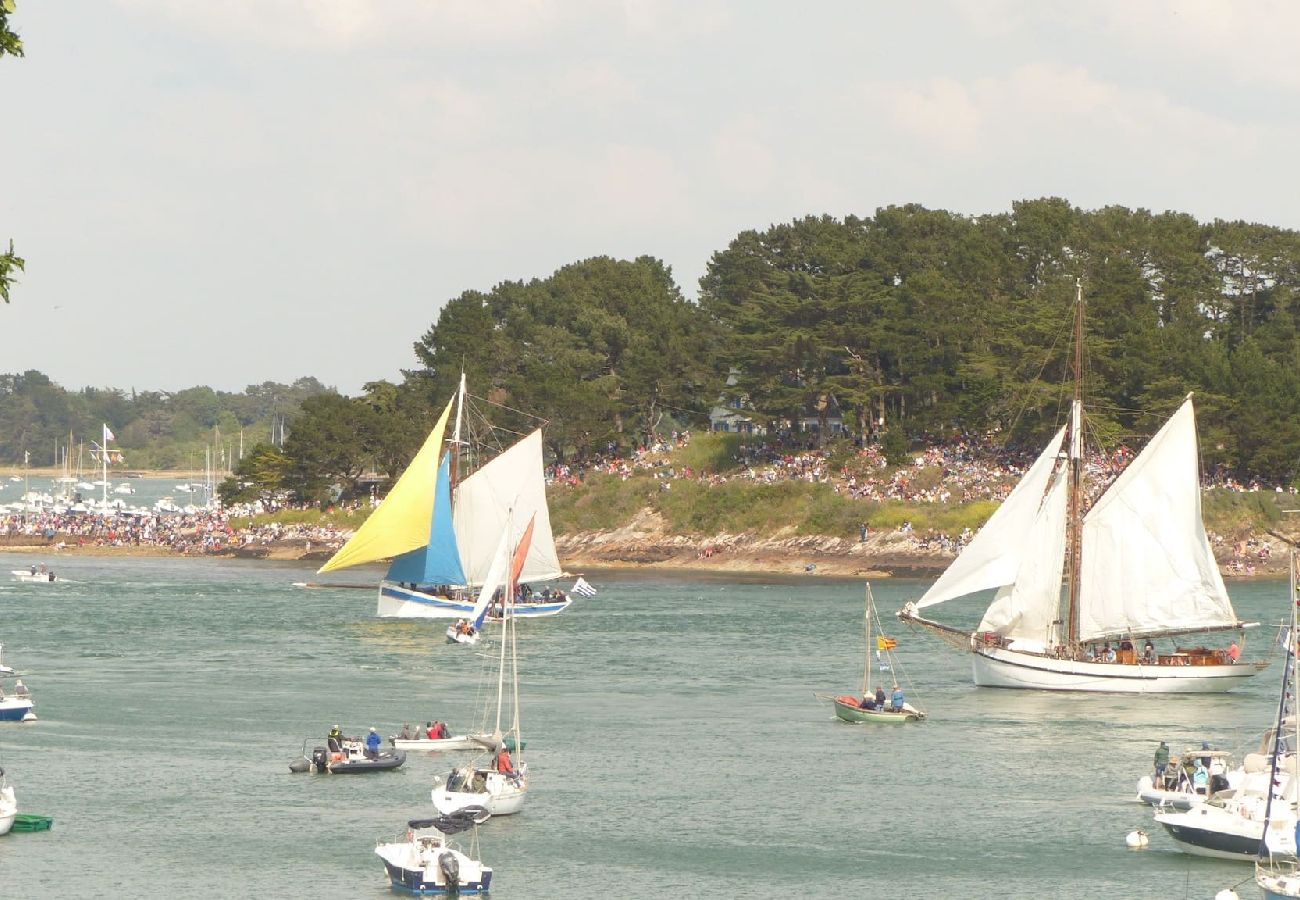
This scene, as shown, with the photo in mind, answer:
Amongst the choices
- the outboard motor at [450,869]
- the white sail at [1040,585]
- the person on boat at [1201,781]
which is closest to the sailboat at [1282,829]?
the person on boat at [1201,781]

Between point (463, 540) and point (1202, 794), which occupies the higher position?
point (463, 540)

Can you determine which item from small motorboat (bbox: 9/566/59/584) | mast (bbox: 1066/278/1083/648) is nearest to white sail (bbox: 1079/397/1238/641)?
mast (bbox: 1066/278/1083/648)

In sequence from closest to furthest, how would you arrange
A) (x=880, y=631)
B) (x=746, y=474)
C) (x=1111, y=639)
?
(x=1111, y=639)
(x=880, y=631)
(x=746, y=474)

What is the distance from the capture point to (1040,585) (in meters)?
78.8

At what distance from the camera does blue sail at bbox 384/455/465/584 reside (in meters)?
106

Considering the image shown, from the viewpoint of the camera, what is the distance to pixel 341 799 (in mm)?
56594

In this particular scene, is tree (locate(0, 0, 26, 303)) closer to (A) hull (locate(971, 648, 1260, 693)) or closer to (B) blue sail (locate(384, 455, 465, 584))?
(A) hull (locate(971, 648, 1260, 693))

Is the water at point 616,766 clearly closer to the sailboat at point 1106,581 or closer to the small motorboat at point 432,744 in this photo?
the small motorboat at point 432,744

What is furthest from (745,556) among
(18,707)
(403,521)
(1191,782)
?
(1191,782)

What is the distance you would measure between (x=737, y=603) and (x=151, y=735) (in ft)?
175

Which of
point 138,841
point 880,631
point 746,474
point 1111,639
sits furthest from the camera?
point 746,474

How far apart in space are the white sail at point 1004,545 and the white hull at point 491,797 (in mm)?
27545

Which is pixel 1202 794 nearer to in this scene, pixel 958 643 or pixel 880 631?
pixel 958 643

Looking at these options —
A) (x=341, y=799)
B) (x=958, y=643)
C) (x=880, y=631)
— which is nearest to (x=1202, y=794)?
(x=341, y=799)
